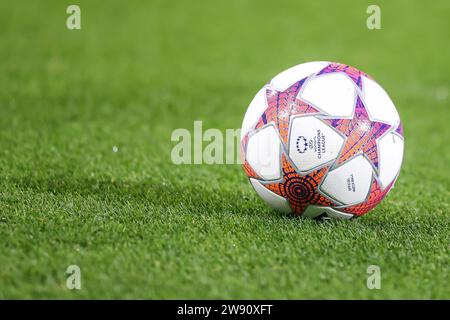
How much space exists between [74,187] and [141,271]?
6.16 feet

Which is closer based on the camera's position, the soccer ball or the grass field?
the grass field

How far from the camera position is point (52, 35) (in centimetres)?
1326

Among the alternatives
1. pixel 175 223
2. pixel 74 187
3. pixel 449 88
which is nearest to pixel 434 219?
pixel 175 223

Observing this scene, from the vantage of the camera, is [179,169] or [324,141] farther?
[179,169]

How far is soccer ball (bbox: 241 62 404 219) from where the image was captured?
457 cm

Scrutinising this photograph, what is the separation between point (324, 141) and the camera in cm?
456

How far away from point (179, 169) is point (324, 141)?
2286 millimetres

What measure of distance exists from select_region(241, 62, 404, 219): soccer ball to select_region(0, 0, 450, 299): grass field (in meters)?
0.23

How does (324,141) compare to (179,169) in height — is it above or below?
above

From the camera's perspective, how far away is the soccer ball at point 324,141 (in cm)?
457

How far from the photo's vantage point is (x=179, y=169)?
6.55 metres

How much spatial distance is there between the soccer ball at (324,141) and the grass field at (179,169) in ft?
0.76

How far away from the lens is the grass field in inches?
158

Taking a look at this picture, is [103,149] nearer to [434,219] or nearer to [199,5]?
[434,219]
